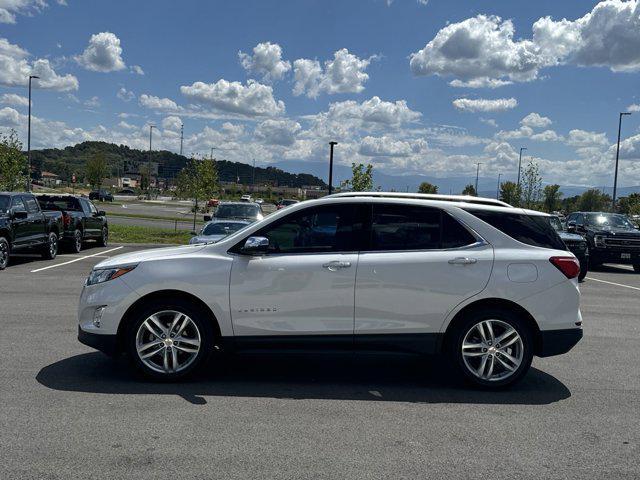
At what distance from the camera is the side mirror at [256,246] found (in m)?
5.41

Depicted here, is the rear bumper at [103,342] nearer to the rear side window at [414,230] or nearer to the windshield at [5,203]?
the rear side window at [414,230]

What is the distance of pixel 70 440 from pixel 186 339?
1452 millimetres

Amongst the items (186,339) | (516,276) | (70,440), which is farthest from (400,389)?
(70,440)

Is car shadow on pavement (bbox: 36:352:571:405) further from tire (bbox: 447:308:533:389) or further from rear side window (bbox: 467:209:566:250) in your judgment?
rear side window (bbox: 467:209:566:250)

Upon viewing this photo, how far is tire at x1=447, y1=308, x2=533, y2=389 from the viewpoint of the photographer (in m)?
5.50

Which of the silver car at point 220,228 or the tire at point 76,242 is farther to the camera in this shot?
the tire at point 76,242

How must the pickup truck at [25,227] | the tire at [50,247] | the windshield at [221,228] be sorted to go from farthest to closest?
the tire at [50,247]
the windshield at [221,228]
the pickup truck at [25,227]

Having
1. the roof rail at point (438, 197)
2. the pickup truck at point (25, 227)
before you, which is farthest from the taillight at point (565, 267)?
the pickup truck at point (25, 227)

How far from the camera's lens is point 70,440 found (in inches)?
165

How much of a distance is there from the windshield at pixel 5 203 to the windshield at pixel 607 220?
55.3 ft

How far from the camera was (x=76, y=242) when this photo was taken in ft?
59.5

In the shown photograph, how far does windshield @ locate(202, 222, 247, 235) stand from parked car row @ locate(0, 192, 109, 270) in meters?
4.26

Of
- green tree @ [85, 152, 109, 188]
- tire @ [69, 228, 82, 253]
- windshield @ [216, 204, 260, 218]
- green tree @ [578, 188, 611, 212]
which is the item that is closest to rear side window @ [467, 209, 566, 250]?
windshield @ [216, 204, 260, 218]

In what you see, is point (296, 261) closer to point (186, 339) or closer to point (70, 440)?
point (186, 339)
